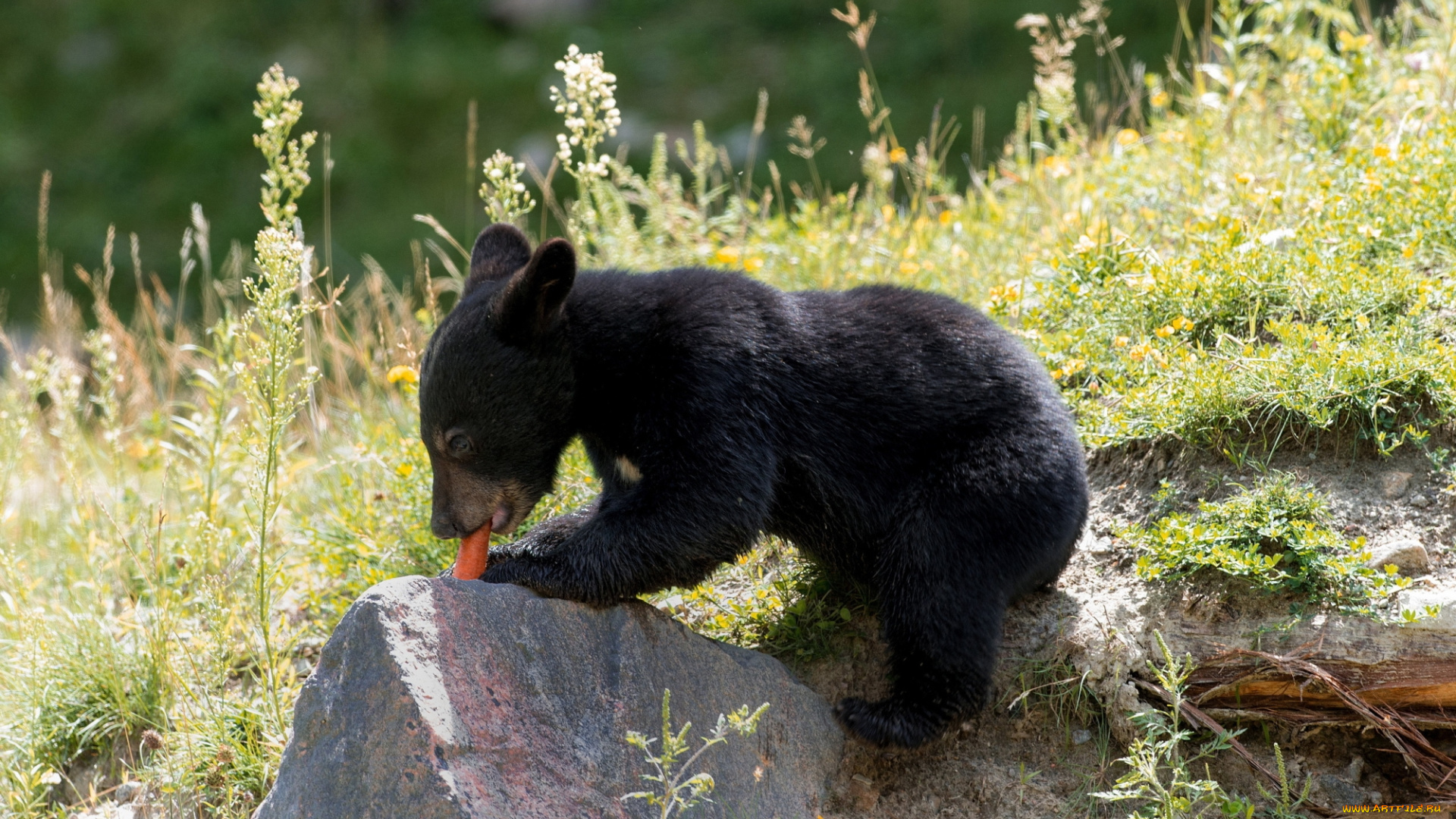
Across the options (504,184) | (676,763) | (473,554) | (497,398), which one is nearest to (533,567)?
(473,554)

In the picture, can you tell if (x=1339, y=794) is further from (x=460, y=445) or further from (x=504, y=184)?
(x=504, y=184)

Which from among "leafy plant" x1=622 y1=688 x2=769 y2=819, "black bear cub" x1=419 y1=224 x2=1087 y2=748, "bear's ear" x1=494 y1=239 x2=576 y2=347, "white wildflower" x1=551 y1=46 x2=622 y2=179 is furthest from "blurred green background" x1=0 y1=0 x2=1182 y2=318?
"leafy plant" x1=622 y1=688 x2=769 y2=819

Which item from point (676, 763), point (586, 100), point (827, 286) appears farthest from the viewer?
point (827, 286)

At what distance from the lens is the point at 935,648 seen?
11.5ft

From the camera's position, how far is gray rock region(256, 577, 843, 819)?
9.22 feet

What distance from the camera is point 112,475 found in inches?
223

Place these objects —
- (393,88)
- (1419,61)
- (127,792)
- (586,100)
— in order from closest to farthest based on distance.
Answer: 1. (127,792)
2. (586,100)
3. (1419,61)
4. (393,88)

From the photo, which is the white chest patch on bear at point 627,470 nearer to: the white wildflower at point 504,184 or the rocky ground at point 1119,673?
the rocky ground at point 1119,673

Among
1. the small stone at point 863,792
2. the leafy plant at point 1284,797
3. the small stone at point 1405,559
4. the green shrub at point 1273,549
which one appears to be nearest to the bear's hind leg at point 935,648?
the small stone at point 863,792

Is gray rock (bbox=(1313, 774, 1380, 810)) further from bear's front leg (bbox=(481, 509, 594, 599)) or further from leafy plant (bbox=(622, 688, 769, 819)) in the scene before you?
bear's front leg (bbox=(481, 509, 594, 599))

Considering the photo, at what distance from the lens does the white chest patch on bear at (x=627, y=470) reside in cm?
374

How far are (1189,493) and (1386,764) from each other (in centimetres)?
97

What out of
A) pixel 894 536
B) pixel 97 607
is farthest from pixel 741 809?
pixel 97 607

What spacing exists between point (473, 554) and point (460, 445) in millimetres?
341
